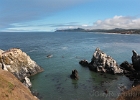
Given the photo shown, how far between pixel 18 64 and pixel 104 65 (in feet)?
113

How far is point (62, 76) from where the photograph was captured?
6562 cm

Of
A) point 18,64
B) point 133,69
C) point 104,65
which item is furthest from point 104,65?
point 18,64

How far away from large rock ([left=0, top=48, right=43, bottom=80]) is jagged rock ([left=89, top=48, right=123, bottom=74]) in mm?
24563

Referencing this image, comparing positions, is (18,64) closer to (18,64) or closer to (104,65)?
(18,64)

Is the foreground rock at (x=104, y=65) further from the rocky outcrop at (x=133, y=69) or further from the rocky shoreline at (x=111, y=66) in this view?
the rocky outcrop at (x=133, y=69)

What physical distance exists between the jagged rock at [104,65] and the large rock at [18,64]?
24563mm

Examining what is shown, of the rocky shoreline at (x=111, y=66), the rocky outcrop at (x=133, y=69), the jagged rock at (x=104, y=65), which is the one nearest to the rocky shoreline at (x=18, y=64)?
the jagged rock at (x=104, y=65)

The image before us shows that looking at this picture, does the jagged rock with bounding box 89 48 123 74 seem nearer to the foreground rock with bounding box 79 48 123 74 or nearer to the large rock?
the foreground rock with bounding box 79 48 123 74

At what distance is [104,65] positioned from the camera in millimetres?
72938

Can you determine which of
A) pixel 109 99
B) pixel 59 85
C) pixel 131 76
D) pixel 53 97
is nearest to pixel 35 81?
pixel 59 85

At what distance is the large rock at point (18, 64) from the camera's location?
205 feet

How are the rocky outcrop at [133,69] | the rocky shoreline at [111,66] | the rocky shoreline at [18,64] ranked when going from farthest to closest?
the rocky shoreline at [111,66] < the rocky outcrop at [133,69] < the rocky shoreline at [18,64]

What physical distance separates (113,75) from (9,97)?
45.9m

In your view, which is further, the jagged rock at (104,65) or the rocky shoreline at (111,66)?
the jagged rock at (104,65)
